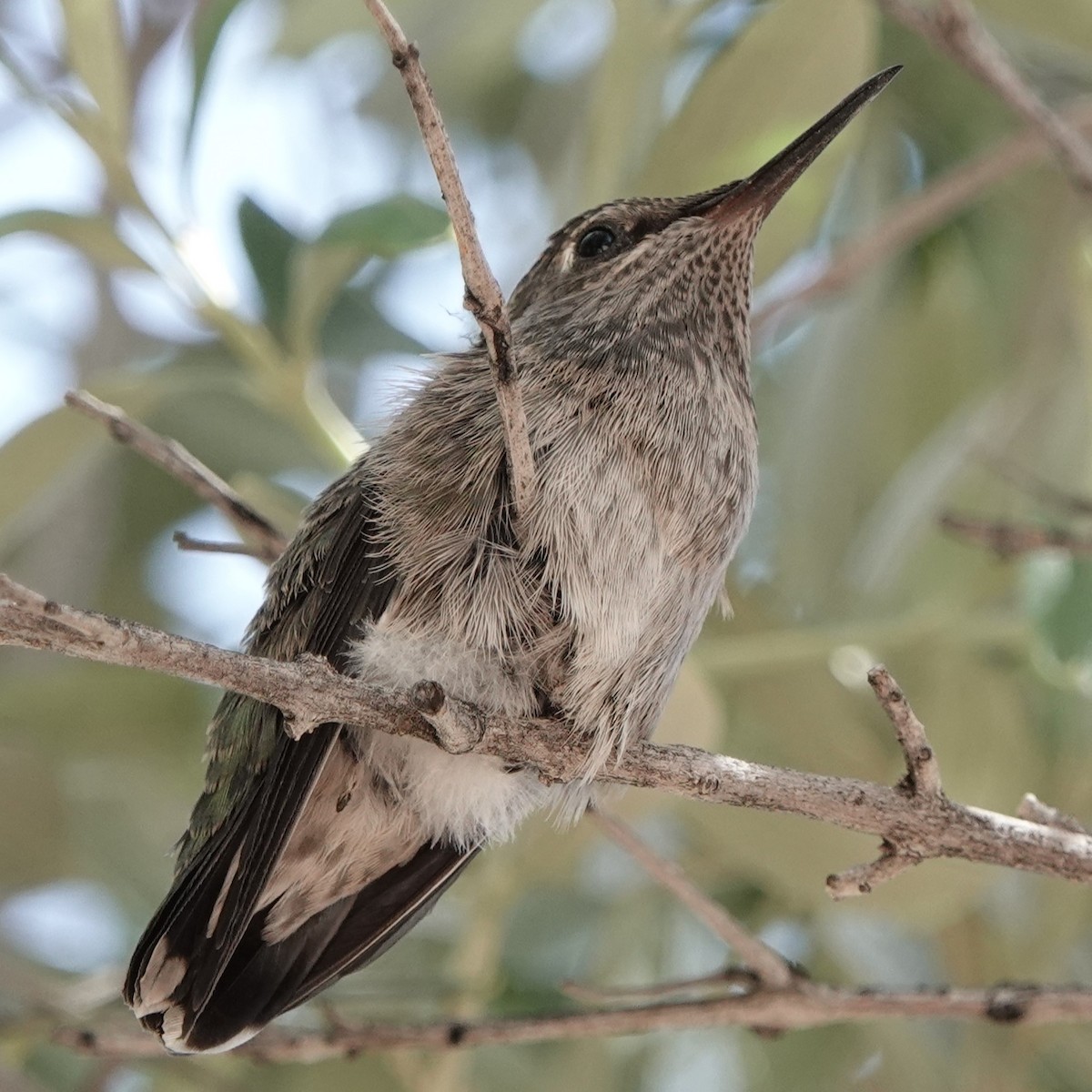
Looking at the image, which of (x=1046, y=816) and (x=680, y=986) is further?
(x=680, y=986)

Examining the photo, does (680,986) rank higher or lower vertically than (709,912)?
lower

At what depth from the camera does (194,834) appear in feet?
7.98

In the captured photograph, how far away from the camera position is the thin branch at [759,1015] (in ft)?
7.18

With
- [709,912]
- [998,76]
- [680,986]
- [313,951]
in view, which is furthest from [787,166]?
[313,951]

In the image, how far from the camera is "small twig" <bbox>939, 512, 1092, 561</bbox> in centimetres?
256

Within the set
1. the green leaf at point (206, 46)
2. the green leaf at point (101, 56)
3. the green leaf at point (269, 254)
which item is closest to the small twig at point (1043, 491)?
the green leaf at point (269, 254)

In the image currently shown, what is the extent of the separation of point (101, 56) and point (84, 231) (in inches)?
12.0

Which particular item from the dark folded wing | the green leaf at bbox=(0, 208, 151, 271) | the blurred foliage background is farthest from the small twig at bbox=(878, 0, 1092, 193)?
the green leaf at bbox=(0, 208, 151, 271)

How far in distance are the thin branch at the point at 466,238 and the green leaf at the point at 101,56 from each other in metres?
1.12

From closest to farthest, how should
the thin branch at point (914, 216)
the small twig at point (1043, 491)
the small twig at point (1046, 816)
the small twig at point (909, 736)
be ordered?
the small twig at point (909, 736) < the small twig at point (1046, 816) < the small twig at point (1043, 491) < the thin branch at point (914, 216)

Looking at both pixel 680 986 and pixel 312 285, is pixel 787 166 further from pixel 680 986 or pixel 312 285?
pixel 680 986

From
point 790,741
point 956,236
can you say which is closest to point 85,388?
point 790,741

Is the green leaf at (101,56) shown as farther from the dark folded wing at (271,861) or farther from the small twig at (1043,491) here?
the small twig at (1043,491)

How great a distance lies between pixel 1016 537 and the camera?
262 cm
